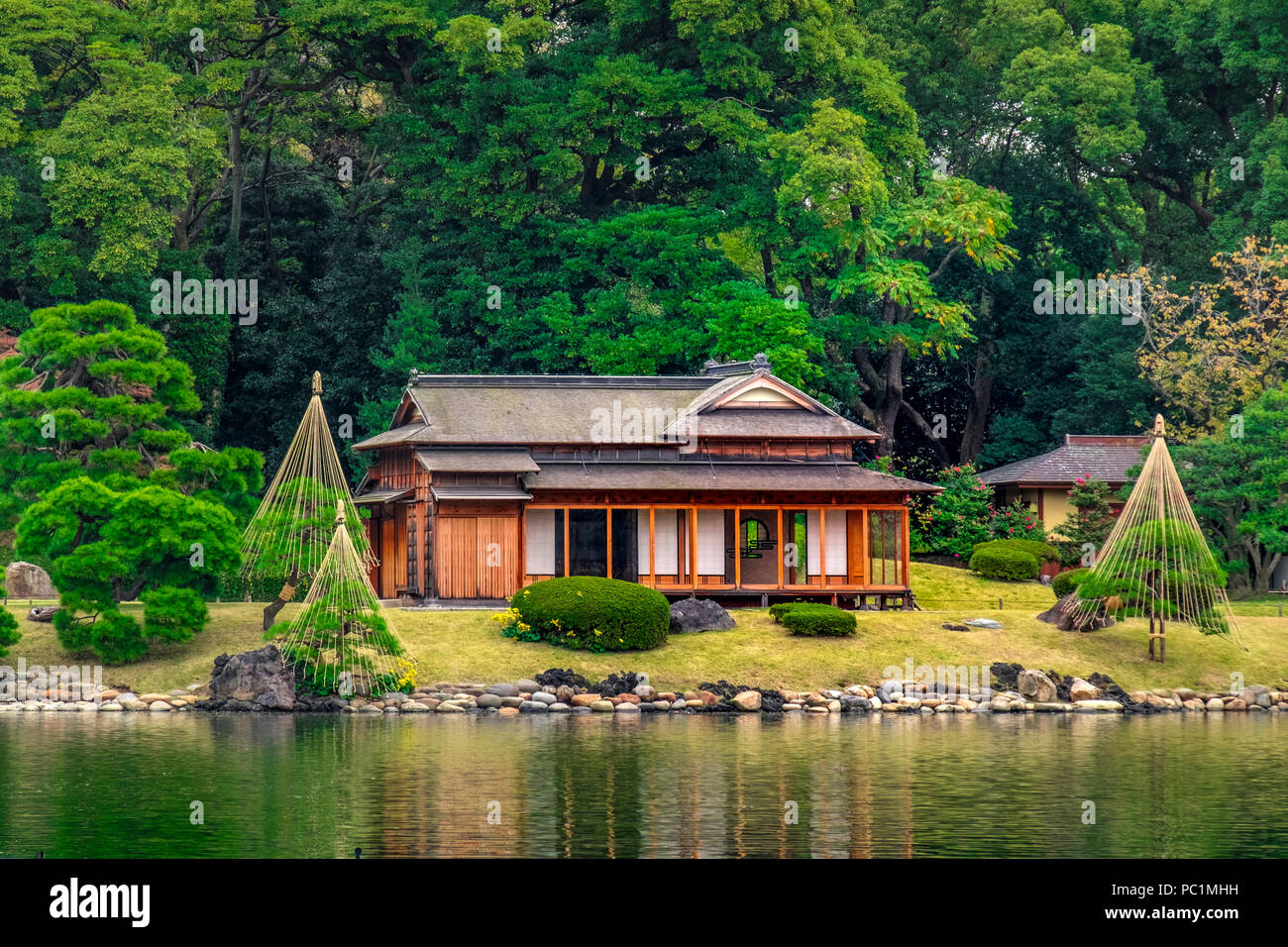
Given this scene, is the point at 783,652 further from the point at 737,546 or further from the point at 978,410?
the point at 978,410

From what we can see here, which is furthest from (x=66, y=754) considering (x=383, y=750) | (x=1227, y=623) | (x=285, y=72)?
(x=285, y=72)

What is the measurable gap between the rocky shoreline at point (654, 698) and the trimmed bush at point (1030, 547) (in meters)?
12.5

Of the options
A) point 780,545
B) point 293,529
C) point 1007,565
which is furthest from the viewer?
point 1007,565

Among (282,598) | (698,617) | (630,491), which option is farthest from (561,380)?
(282,598)

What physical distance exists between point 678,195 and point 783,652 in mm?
28205

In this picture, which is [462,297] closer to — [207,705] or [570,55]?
[570,55]

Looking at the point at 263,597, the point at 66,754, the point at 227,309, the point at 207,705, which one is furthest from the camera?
the point at 227,309

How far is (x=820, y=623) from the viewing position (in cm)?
4172

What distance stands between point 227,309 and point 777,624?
28.0 meters

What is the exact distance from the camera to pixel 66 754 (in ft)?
94.0

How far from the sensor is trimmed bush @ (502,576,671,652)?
40125 mm

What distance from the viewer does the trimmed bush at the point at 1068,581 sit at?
143ft

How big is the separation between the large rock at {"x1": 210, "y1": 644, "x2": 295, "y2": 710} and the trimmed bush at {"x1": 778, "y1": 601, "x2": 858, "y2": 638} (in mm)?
12594

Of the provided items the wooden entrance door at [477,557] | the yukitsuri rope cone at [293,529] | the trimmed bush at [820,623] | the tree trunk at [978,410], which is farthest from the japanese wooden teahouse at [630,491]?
the tree trunk at [978,410]
